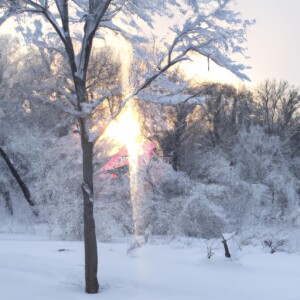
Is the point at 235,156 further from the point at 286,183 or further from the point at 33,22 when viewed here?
the point at 33,22

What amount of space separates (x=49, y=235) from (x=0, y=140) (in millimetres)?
7764

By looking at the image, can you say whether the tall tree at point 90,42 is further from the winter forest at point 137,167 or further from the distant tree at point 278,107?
Result: the distant tree at point 278,107

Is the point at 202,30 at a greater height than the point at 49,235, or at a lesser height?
greater

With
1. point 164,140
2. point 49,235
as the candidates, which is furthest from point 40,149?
point 164,140

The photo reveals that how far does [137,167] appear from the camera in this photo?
21328mm

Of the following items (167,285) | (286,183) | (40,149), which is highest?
(40,149)

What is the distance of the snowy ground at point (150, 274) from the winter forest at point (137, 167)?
0.18ft

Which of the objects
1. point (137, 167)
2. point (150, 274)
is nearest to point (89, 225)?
point (150, 274)

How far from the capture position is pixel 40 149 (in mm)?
24359

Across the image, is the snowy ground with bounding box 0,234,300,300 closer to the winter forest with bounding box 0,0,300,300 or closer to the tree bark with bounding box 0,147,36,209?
the winter forest with bounding box 0,0,300,300

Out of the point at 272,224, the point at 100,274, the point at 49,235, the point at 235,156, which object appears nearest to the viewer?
the point at 100,274

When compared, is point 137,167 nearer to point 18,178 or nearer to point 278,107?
point 18,178

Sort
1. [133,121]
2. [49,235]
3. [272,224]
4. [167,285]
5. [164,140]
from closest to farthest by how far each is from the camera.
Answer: [167,285], [133,121], [49,235], [272,224], [164,140]

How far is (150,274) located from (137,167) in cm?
1161
